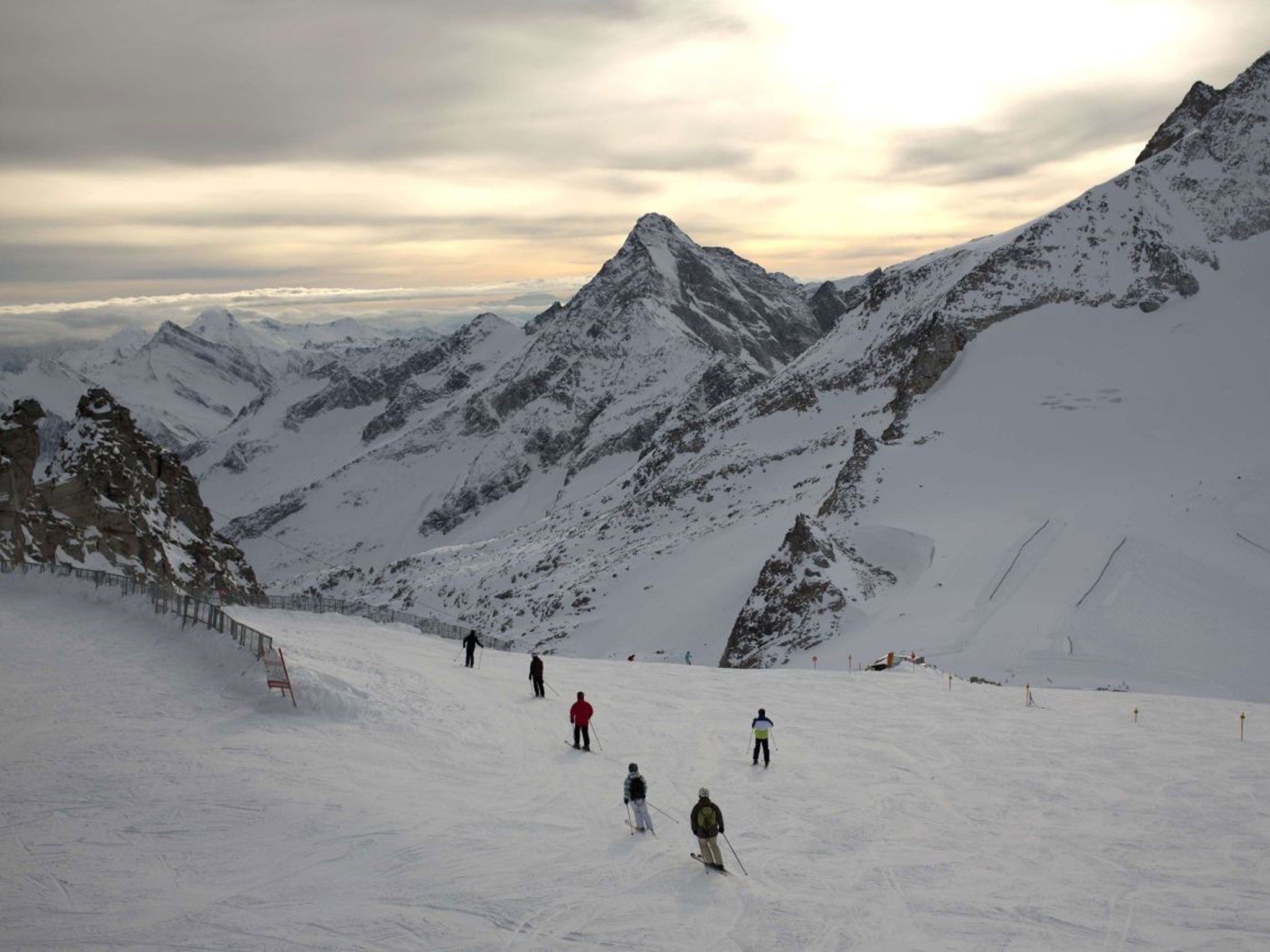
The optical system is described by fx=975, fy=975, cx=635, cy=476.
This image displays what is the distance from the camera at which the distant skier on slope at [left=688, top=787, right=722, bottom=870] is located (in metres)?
13.2

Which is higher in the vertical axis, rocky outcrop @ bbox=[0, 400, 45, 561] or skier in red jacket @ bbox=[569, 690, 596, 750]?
rocky outcrop @ bbox=[0, 400, 45, 561]

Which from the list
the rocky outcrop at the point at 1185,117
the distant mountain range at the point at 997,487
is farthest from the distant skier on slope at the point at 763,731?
the rocky outcrop at the point at 1185,117

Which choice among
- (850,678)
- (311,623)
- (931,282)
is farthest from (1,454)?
(931,282)

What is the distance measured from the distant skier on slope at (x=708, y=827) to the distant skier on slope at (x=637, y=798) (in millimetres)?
1580

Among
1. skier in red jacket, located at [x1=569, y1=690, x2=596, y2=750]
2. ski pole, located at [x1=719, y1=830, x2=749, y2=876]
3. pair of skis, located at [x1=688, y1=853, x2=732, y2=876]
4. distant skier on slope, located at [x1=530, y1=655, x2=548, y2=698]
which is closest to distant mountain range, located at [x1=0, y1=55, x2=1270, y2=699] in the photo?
distant skier on slope, located at [x1=530, y1=655, x2=548, y2=698]

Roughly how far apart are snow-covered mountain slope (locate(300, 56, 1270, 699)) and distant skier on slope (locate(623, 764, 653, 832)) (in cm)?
2716

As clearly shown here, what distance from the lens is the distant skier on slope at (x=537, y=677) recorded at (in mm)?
25719

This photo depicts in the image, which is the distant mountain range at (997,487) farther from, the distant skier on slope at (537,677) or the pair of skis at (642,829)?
the pair of skis at (642,829)

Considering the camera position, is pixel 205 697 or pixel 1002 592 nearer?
pixel 205 697

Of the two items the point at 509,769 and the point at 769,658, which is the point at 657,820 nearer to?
the point at 509,769

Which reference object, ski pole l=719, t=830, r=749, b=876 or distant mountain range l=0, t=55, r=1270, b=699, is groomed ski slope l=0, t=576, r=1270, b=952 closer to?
ski pole l=719, t=830, r=749, b=876

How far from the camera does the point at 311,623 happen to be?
114 ft

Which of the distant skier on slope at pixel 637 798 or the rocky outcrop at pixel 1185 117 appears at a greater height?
the rocky outcrop at pixel 1185 117

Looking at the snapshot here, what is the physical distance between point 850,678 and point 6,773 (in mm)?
23678
